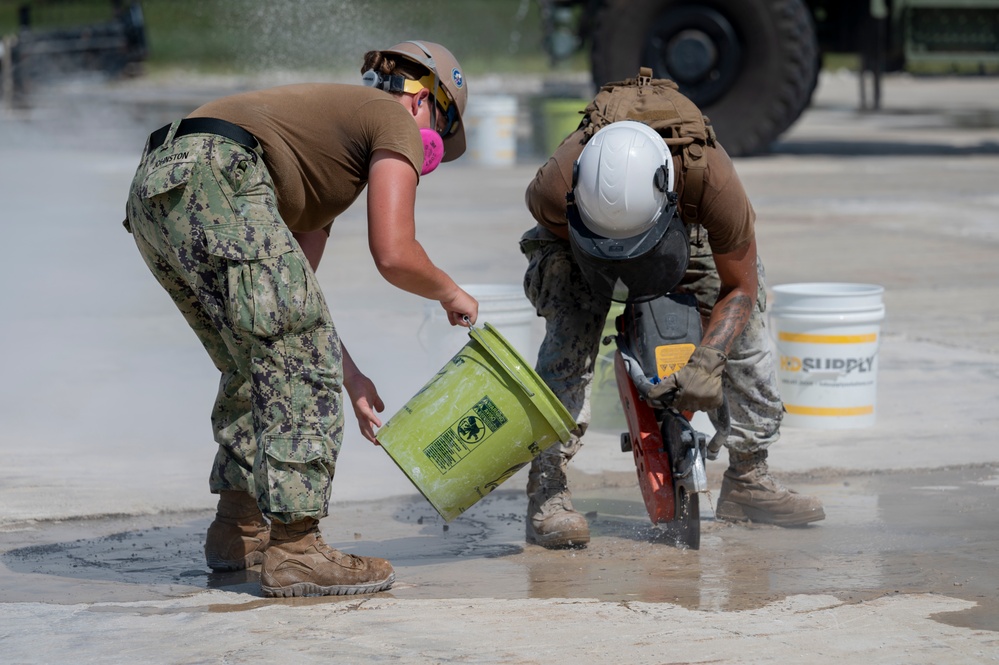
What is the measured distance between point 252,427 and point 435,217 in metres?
7.19

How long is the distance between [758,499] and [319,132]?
183 cm

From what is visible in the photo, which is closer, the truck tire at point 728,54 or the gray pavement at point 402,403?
the gray pavement at point 402,403

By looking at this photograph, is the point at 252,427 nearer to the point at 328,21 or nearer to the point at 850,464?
the point at 850,464

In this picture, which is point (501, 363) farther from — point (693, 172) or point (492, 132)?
point (492, 132)

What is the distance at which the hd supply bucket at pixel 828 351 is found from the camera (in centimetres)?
521

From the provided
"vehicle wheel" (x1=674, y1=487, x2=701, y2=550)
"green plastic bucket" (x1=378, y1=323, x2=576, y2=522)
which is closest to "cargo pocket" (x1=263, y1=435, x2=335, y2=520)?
"green plastic bucket" (x1=378, y1=323, x2=576, y2=522)

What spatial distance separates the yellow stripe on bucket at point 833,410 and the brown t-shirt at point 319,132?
2518 mm

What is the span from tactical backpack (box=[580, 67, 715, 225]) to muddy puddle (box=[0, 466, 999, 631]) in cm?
99

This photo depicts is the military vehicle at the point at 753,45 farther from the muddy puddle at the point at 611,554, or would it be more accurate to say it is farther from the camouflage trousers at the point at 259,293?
the camouflage trousers at the point at 259,293

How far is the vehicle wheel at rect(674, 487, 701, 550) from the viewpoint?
3.86 meters

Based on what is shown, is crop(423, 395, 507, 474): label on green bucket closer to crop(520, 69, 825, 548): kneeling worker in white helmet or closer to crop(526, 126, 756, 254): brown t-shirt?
crop(520, 69, 825, 548): kneeling worker in white helmet

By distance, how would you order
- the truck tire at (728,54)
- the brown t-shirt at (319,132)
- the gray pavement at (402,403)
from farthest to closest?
the truck tire at (728,54)
the brown t-shirt at (319,132)
the gray pavement at (402,403)

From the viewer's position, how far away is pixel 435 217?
1080 centimetres

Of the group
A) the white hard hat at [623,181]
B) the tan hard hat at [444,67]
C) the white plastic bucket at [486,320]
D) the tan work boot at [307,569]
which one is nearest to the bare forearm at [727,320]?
the white hard hat at [623,181]
